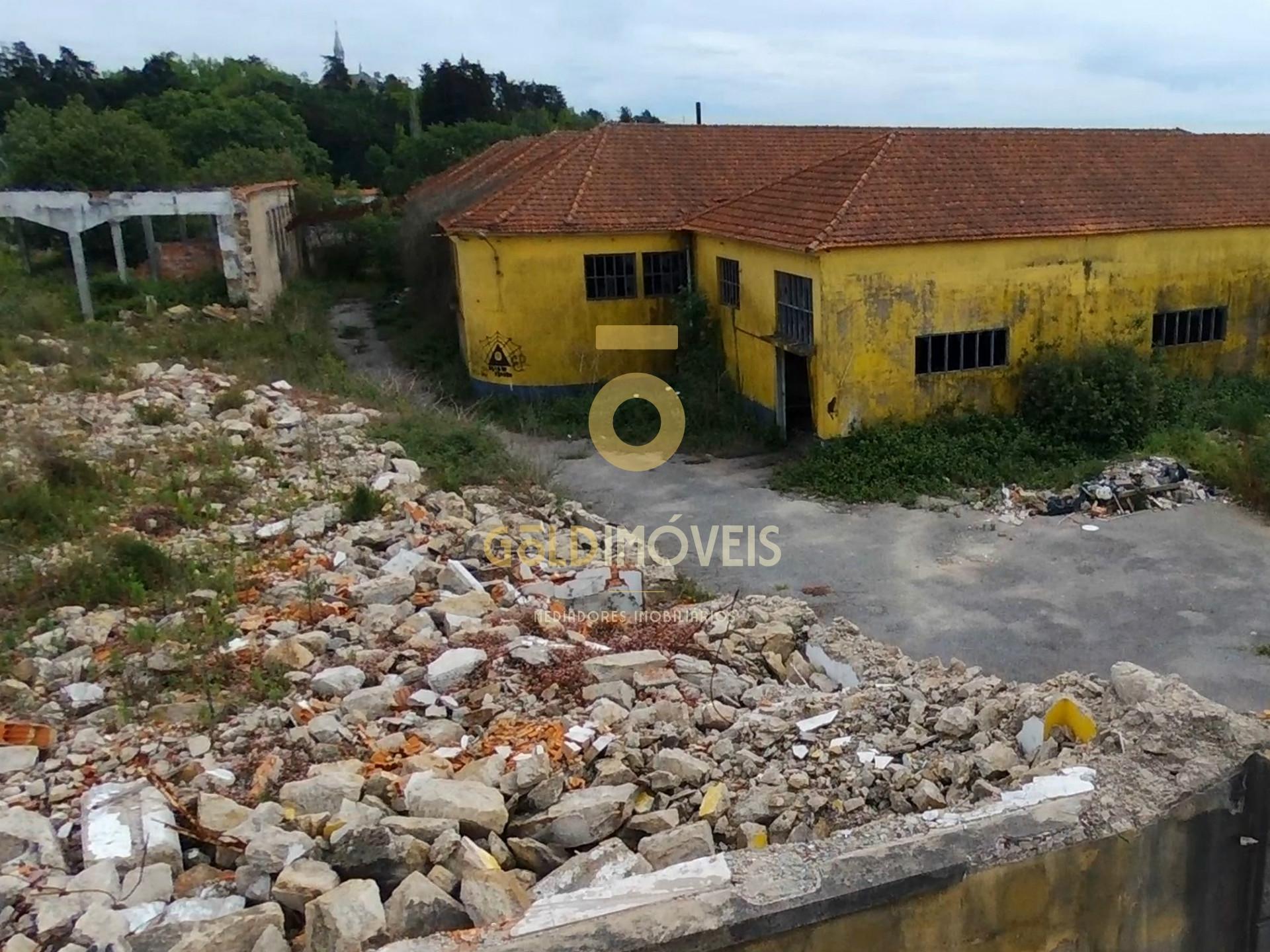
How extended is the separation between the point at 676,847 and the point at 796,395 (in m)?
11.9

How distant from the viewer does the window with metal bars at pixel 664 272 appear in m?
18.0

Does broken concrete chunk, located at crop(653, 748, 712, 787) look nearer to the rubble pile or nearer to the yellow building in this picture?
the rubble pile

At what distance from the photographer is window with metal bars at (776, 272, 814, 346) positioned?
1409 cm

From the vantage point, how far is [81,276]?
60.5 feet

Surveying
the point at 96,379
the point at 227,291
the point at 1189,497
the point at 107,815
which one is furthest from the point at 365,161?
the point at 107,815

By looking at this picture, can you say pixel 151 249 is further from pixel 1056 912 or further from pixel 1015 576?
pixel 1056 912

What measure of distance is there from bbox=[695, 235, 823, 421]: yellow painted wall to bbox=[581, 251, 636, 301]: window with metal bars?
1.25 m

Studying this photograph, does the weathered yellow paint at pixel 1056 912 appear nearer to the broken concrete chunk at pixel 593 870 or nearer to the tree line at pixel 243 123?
the broken concrete chunk at pixel 593 870

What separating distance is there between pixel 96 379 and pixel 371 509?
6607 mm

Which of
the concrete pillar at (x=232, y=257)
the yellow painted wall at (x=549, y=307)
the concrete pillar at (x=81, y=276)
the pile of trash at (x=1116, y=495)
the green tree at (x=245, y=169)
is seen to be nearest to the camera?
the pile of trash at (x=1116, y=495)

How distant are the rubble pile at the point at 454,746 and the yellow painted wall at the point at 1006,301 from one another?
19.1 ft

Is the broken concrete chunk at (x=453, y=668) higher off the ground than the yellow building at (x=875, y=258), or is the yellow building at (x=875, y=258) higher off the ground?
the yellow building at (x=875, y=258)

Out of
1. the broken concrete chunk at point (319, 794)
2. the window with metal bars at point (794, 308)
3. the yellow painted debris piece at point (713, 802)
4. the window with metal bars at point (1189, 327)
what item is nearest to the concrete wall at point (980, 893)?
the yellow painted debris piece at point (713, 802)

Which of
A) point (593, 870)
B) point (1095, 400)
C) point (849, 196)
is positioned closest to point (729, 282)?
point (849, 196)
